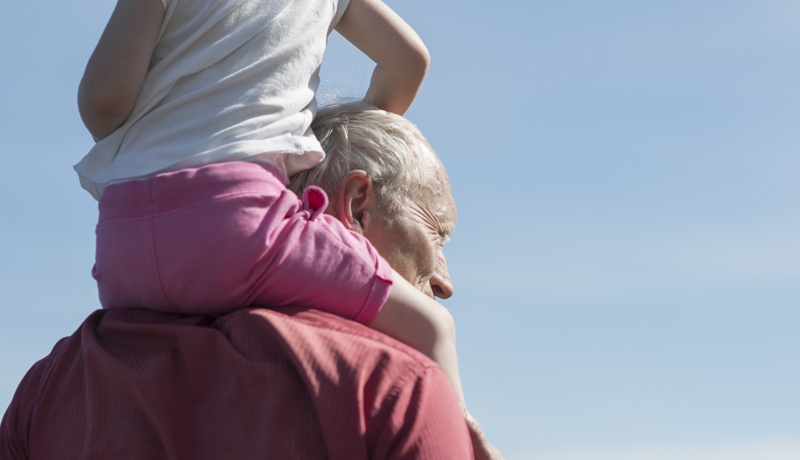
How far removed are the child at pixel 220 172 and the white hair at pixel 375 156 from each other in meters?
0.14

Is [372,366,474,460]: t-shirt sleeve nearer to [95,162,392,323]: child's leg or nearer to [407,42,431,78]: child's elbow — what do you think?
[95,162,392,323]: child's leg

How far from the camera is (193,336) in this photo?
6.48 feet

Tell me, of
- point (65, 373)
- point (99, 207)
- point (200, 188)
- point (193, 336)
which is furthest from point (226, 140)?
point (65, 373)

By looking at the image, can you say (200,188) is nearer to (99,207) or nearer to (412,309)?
(99,207)

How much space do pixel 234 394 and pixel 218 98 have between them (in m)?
0.81

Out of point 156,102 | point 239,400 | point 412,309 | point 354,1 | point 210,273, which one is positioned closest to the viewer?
point 239,400

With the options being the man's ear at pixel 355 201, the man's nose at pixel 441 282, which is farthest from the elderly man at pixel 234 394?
the man's nose at pixel 441 282

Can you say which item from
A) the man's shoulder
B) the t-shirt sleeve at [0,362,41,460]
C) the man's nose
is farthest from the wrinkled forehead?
the t-shirt sleeve at [0,362,41,460]

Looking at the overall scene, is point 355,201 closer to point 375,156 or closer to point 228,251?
point 375,156

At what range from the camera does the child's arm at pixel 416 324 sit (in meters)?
2.16

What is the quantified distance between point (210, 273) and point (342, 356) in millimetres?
394

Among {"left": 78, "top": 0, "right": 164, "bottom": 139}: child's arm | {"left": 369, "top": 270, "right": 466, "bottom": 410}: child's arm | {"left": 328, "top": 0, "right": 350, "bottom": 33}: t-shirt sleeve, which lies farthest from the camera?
{"left": 328, "top": 0, "right": 350, "bottom": 33}: t-shirt sleeve

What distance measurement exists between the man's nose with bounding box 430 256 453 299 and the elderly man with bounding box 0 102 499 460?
79cm

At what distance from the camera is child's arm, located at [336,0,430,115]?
2.75 m
